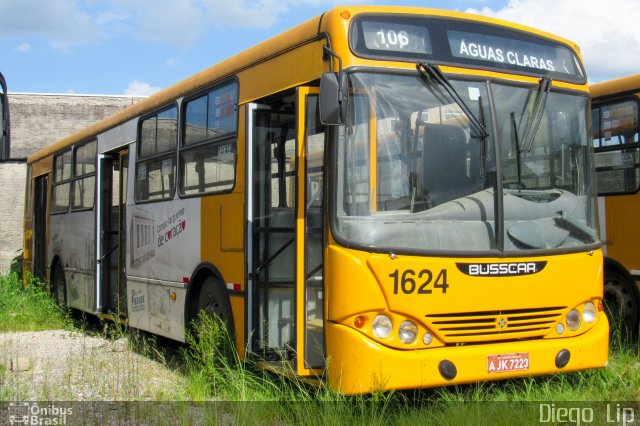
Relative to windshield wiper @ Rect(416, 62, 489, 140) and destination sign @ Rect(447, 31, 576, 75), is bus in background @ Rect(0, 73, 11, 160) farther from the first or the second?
destination sign @ Rect(447, 31, 576, 75)

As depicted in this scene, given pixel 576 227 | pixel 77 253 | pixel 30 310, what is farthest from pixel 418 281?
pixel 30 310

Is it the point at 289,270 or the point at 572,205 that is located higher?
the point at 572,205

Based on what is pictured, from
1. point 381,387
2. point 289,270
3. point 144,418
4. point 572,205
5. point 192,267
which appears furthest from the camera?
point 192,267

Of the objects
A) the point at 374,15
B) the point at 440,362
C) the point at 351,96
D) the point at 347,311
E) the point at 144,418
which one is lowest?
the point at 144,418

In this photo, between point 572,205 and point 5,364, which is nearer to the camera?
point 572,205

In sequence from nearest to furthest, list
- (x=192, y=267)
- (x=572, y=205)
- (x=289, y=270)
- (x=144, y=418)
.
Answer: (x=144, y=418) < (x=572, y=205) < (x=289, y=270) < (x=192, y=267)

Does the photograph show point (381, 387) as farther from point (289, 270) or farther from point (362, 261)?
point (289, 270)

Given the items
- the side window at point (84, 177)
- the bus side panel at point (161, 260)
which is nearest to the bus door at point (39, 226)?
the side window at point (84, 177)

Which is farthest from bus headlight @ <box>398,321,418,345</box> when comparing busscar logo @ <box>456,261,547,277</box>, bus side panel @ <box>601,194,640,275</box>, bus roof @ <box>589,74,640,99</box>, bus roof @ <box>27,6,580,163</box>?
bus roof @ <box>589,74,640,99</box>

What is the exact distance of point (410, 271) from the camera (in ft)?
19.7

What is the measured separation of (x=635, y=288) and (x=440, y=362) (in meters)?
3.72

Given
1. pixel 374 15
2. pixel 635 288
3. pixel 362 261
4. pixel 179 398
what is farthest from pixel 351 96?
pixel 635 288

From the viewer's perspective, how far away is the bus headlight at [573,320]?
6.62 m

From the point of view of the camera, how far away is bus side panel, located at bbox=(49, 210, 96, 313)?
12422mm
